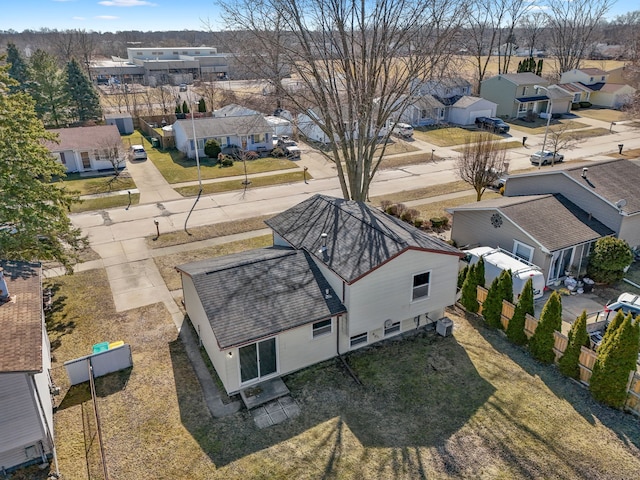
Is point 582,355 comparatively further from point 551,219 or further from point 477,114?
point 477,114

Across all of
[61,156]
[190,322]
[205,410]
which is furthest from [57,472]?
[61,156]

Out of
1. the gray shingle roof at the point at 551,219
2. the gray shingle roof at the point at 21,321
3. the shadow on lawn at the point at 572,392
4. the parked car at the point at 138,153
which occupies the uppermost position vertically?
the gray shingle roof at the point at 21,321

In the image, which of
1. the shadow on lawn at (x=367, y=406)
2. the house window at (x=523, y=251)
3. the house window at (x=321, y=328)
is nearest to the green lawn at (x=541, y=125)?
the house window at (x=523, y=251)

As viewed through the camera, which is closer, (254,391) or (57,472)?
(57,472)

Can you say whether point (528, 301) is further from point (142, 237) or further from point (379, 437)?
point (142, 237)

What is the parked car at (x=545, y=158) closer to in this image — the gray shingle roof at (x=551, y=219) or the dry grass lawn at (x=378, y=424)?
the gray shingle roof at (x=551, y=219)

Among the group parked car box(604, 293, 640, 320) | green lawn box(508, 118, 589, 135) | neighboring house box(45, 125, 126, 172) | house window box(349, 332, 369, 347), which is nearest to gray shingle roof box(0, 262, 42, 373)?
house window box(349, 332, 369, 347)
